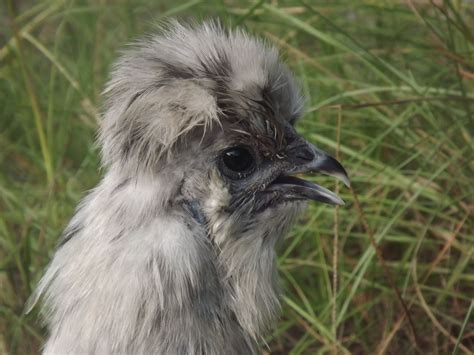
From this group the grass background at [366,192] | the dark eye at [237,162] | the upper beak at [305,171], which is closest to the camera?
the dark eye at [237,162]

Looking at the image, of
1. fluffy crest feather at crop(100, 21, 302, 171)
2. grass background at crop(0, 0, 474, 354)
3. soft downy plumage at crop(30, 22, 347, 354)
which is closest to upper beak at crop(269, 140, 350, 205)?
soft downy plumage at crop(30, 22, 347, 354)

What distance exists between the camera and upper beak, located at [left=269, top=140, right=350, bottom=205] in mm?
2662

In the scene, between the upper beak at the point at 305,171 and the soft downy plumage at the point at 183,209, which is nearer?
the soft downy plumage at the point at 183,209

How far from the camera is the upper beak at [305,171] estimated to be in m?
2.66

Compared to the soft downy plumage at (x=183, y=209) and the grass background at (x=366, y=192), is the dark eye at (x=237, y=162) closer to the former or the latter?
the soft downy plumage at (x=183, y=209)

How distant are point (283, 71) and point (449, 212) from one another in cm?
132

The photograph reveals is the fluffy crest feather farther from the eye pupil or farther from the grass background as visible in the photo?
the grass background

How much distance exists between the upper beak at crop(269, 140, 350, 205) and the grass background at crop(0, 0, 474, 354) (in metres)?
0.65

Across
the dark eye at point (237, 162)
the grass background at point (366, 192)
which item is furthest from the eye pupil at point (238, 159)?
the grass background at point (366, 192)

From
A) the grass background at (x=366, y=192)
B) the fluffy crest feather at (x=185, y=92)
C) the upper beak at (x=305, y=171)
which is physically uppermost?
the fluffy crest feather at (x=185, y=92)

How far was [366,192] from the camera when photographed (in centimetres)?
392

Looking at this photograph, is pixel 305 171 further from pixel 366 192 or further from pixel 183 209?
pixel 366 192

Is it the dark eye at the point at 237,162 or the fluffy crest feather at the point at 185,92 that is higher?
the fluffy crest feather at the point at 185,92

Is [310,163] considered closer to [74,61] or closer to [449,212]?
[449,212]
